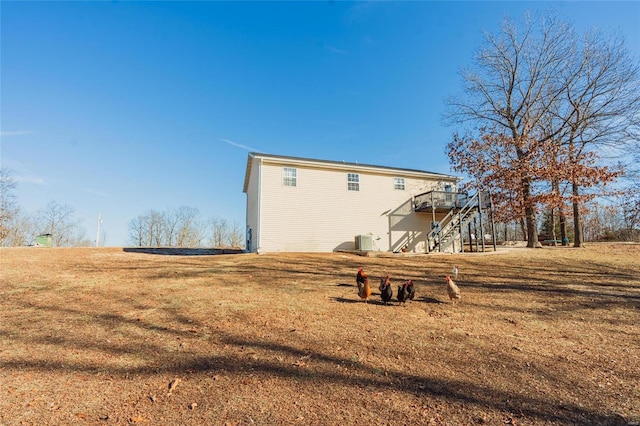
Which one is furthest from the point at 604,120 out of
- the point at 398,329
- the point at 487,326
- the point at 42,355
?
the point at 42,355

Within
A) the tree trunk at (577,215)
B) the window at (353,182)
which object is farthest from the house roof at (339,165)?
the tree trunk at (577,215)

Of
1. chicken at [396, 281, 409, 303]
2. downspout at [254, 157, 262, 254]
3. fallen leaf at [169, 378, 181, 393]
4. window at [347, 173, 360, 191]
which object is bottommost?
fallen leaf at [169, 378, 181, 393]

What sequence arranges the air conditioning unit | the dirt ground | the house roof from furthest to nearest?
the air conditioning unit < the house roof < the dirt ground

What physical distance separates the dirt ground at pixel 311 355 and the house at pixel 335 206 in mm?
8918

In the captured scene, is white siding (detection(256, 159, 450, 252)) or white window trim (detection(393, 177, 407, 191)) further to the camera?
white window trim (detection(393, 177, 407, 191))

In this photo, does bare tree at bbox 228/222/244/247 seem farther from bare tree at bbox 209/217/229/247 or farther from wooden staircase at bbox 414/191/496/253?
wooden staircase at bbox 414/191/496/253

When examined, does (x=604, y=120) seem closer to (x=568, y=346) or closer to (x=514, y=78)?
(x=514, y=78)

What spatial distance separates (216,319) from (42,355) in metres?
2.34

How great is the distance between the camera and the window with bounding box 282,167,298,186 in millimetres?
17447

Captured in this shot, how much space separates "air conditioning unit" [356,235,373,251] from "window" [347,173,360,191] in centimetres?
312

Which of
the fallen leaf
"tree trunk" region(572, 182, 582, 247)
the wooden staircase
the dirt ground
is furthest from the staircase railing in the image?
the fallen leaf

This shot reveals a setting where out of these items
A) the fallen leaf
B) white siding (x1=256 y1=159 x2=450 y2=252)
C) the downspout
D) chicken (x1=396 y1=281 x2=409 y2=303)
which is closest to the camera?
the fallen leaf

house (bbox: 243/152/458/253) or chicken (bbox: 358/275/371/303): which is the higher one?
house (bbox: 243/152/458/253)

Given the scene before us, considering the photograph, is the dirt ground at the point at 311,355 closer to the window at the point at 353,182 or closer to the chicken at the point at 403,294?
the chicken at the point at 403,294
